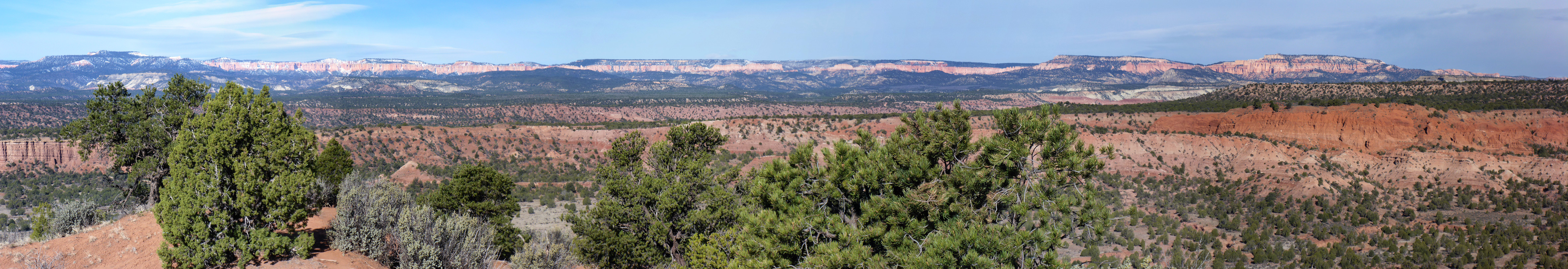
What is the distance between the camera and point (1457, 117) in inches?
1642

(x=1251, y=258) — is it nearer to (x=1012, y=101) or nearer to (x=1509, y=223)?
(x=1509, y=223)

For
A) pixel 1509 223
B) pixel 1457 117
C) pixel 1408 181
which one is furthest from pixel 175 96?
pixel 1457 117

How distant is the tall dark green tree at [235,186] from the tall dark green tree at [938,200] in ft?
34.2

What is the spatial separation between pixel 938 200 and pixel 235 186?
47.0 ft

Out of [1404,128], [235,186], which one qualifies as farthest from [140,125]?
[1404,128]

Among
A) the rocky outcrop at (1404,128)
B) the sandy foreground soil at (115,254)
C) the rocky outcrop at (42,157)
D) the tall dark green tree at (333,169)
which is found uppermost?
the rocky outcrop at (1404,128)

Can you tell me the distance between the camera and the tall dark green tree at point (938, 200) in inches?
329

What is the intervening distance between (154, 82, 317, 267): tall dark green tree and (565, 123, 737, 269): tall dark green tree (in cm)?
576

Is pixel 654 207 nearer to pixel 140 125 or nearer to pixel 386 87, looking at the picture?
pixel 140 125

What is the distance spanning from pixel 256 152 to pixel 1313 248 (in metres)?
30.2

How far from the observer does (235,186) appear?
14133mm

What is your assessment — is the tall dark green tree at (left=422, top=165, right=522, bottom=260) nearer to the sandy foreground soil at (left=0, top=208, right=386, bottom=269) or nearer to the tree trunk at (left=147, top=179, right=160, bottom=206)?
the sandy foreground soil at (left=0, top=208, right=386, bottom=269)

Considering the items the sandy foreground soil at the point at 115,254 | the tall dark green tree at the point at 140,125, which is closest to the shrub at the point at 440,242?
the sandy foreground soil at the point at 115,254

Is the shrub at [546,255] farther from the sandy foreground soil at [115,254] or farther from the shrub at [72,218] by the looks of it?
the shrub at [72,218]
